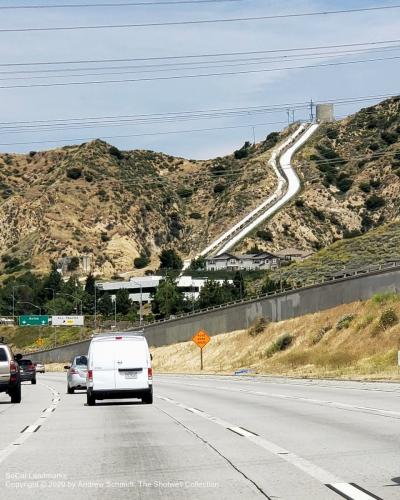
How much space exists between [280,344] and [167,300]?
57.3 m

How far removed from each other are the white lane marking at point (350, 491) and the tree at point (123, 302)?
150 m

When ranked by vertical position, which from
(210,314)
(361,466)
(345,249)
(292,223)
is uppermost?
(292,223)

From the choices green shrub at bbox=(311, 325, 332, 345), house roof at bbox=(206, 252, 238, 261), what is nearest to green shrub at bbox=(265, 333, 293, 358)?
green shrub at bbox=(311, 325, 332, 345)

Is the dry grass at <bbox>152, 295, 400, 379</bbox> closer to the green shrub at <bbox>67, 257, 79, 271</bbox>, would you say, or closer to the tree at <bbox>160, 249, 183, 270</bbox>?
the tree at <bbox>160, 249, 183, 270</bbox>

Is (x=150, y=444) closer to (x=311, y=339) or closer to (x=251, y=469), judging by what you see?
(x=251, y=469)

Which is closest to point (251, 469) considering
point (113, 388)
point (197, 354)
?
point (113, 388)

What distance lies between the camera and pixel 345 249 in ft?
408

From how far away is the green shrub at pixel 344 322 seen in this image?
7394 centimetres

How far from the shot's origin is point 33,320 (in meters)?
154

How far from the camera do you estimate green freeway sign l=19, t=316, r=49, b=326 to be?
15362 cm

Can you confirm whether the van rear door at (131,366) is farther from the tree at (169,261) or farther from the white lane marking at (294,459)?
the tree at (169,261)

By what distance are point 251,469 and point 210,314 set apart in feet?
282

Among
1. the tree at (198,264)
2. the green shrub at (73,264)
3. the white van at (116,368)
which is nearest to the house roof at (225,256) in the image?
the tree at (198,264)

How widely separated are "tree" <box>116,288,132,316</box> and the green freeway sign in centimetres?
1311
